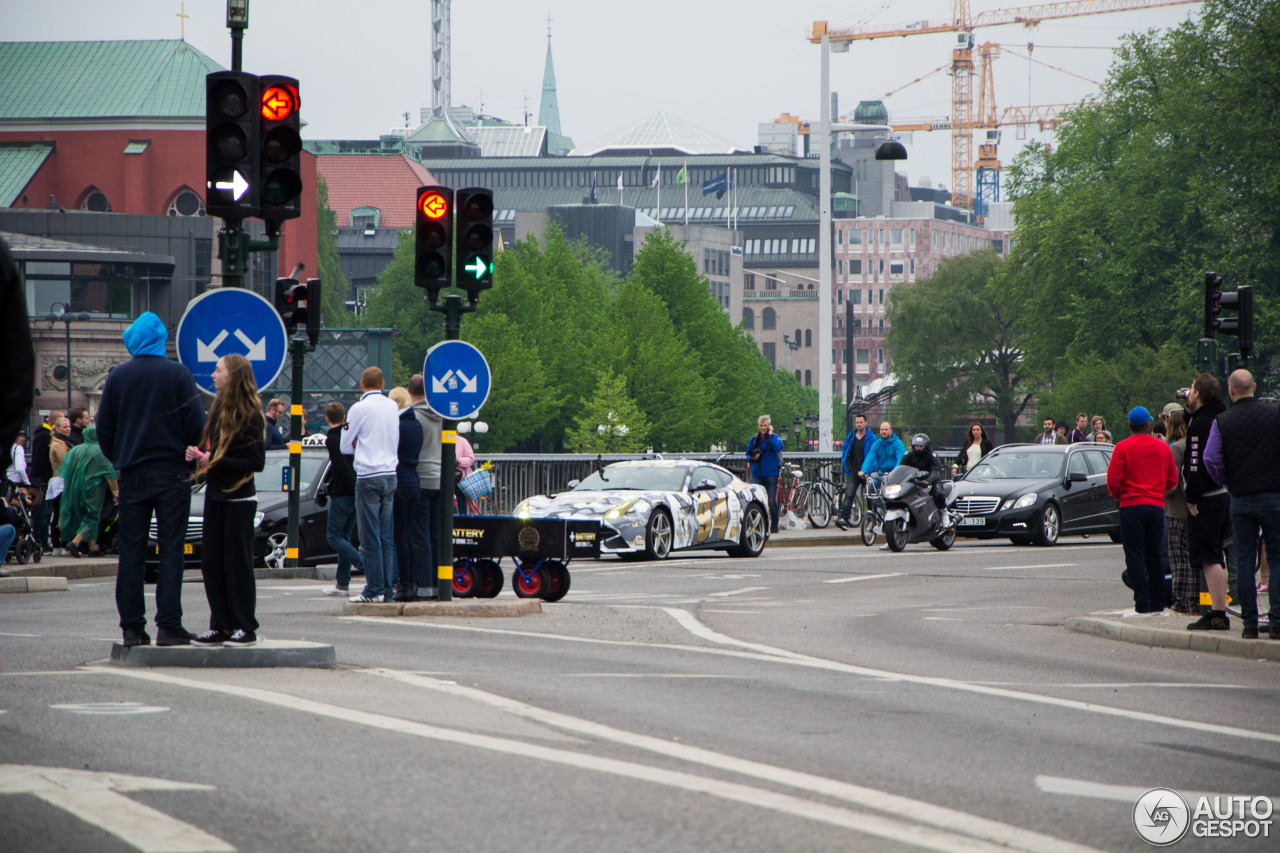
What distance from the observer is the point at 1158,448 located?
1380 centimetres

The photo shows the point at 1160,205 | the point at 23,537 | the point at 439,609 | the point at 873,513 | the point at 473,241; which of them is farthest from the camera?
the point at 1160,205

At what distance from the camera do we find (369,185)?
499 feet

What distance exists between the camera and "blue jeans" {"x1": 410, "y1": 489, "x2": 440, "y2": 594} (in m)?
14.3

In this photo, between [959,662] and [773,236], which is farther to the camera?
[773,236]

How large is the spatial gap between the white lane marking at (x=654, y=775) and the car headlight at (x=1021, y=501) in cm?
1940

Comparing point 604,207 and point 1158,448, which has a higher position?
point 604,207

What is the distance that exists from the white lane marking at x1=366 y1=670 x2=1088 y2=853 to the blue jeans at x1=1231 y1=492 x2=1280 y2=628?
19.8 feet

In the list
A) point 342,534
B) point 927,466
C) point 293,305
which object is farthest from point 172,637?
point 927,466

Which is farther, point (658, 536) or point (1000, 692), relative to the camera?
point (658, 536)

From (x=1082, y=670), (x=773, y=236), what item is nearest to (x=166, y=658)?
(x=1082, y=670)

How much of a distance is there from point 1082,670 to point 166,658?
19.0 ft

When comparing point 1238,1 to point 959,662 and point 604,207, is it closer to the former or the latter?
point 959,662

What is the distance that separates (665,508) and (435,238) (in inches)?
385

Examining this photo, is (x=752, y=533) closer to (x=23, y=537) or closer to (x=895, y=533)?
(x=895, y=533)
